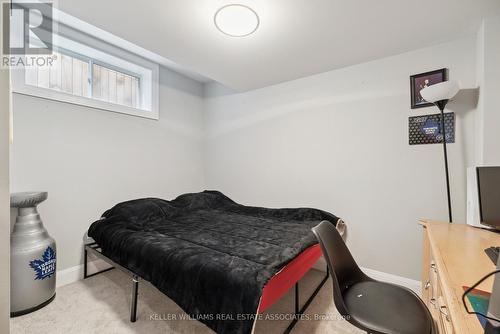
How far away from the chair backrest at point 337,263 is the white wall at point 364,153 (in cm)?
110

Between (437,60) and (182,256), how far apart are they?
2871 millimetres

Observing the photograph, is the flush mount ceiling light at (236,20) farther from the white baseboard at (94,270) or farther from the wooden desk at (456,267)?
the white baseboard at (94,270)

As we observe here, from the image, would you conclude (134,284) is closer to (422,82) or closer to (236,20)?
(236,20)

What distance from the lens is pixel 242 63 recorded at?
8.21 ft

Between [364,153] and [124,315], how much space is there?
2.78 meters

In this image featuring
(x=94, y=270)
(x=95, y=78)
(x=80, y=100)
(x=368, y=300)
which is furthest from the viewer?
(x=95, y=78)

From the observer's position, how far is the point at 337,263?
1327mm

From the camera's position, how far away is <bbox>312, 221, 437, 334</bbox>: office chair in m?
1.06

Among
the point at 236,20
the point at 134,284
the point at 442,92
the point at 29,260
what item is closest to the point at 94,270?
the point at 29,260

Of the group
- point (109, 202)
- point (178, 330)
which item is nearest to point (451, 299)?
point (178, 330)

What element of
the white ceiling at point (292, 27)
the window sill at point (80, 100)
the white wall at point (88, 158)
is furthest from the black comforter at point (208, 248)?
the white ceiling at point (292, 27)

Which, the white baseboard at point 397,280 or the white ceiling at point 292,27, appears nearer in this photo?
the white ceiling at point 292,27

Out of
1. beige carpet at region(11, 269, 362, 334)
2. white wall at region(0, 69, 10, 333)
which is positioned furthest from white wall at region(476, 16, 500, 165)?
white wall at region(0, 69, 10, 333)

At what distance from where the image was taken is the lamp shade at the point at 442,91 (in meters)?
1.72
